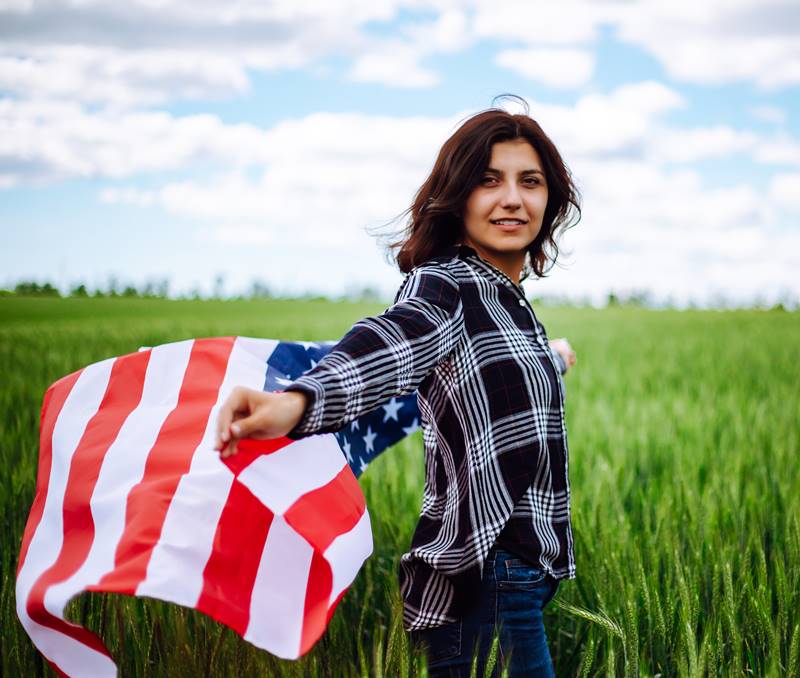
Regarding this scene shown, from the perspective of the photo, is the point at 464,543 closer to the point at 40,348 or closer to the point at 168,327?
the point at 40,348

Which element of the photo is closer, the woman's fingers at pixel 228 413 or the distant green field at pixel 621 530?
the woman's fingers at pixel 228 413

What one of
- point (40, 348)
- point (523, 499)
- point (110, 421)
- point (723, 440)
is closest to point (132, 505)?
point (110, 421)

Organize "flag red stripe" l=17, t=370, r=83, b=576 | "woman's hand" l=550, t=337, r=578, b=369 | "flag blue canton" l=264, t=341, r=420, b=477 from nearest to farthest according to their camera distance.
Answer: "flag red stripe" l=17, t=370, r=83, b=576, "flag blue canton" l=264, t=341, r=420, b=477, "woman's hand" l=550, t=337, r=578, b=369

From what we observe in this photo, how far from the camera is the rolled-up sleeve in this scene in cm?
107

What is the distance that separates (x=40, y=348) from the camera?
6.36 meters

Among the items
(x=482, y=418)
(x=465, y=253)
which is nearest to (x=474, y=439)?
(x=482, y=418)

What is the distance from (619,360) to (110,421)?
6.74 m

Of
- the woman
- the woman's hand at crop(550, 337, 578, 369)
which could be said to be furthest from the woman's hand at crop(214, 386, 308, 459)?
the woman's hand at crop(550, 337, 578, 369)

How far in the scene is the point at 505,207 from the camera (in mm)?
1518

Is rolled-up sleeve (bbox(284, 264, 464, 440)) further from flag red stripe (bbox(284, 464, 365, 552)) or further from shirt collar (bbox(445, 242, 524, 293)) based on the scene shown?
flag red stripe (bbox(284, 464, 365, 552))

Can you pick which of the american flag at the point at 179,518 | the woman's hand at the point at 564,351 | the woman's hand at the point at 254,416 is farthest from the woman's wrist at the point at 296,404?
the woman's hand at the point at 564,351

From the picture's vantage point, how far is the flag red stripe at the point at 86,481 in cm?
127

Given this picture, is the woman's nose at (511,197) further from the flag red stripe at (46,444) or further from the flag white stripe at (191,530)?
the flag red stripe at (46,444)

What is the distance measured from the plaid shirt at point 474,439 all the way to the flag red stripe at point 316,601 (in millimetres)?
161
